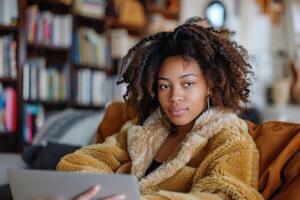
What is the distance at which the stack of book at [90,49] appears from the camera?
3.86m

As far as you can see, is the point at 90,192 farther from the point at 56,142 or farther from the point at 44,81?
the point at 44,81

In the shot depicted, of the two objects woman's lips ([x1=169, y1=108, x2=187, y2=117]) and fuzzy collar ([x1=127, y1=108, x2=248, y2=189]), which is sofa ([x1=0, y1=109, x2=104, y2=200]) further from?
woman's lips ([x1=169, y1=108, x2=187, y2=117])

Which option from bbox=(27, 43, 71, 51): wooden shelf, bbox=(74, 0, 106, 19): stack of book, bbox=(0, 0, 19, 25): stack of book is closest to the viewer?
bbox=(0, 0, 19, 25): stack of book

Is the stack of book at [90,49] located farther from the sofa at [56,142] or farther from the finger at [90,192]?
the finger at [90,192]

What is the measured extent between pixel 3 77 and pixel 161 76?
209cm

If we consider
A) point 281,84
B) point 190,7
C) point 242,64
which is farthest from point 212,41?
point 281,84

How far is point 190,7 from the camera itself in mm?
5027

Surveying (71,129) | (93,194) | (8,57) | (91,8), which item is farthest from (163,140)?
(91,8)

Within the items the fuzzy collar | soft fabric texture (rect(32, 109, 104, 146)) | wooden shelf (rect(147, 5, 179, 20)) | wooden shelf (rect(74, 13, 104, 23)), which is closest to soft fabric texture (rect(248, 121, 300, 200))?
the fuzzy collar

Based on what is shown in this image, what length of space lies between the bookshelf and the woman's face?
210cm

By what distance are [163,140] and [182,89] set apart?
0.66 ft

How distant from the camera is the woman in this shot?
1245 mm

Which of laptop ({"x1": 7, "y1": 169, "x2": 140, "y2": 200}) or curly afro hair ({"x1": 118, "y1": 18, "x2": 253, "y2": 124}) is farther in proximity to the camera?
curly afro hair ({"x1": 118, "y1": 18, "x2": 253, "y2": 124})

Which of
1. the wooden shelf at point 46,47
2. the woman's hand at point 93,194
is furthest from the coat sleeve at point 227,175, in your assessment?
the wooden shelf at point 46,47
